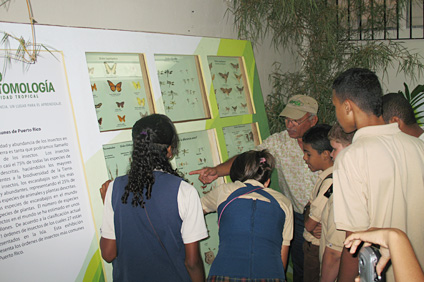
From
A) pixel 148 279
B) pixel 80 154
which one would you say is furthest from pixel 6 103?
pixel 148 279

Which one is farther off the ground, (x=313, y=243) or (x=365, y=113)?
(x=365, y=113)

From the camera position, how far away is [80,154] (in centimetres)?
183

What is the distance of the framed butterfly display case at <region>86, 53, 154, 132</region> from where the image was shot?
199 cm

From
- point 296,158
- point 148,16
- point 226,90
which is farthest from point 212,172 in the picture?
point 148,16

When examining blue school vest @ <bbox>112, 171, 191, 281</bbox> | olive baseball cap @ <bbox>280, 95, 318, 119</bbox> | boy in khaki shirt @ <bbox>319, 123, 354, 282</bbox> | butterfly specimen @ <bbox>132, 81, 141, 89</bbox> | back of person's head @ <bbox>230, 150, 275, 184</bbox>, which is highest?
butterfly specimen @ <bbox>132, 81, 141, 89</bbox>

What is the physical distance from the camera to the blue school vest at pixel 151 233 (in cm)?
156

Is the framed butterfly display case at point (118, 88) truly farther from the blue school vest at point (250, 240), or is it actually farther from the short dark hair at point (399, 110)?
the short dark hair at point (399, 110)

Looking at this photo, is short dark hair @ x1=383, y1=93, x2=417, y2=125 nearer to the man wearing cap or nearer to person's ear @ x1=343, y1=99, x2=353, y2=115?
the man wearing cap

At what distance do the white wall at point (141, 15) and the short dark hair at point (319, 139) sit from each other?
119 cm

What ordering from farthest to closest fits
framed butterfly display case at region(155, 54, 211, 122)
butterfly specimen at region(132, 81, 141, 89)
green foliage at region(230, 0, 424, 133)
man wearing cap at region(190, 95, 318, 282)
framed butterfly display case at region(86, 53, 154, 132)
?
green foliage at region(230, 0, 424, 133) < man wearing cap at region(190, 95, 318, 282) < framed butterfly display case at region(155, 54, 211, 122) < butterfly specimen at region(132, 81, 141, 89) < framed butterfly display case at region(86, 53, 154, 132)

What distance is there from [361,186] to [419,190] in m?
0.27

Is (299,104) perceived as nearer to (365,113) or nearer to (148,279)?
(365,113)

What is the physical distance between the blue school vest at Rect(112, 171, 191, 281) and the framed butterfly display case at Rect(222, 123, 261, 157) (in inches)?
42.9

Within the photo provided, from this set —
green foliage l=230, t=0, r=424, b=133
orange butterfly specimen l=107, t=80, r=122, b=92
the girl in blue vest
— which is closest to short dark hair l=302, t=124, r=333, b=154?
the girl in blue vest
